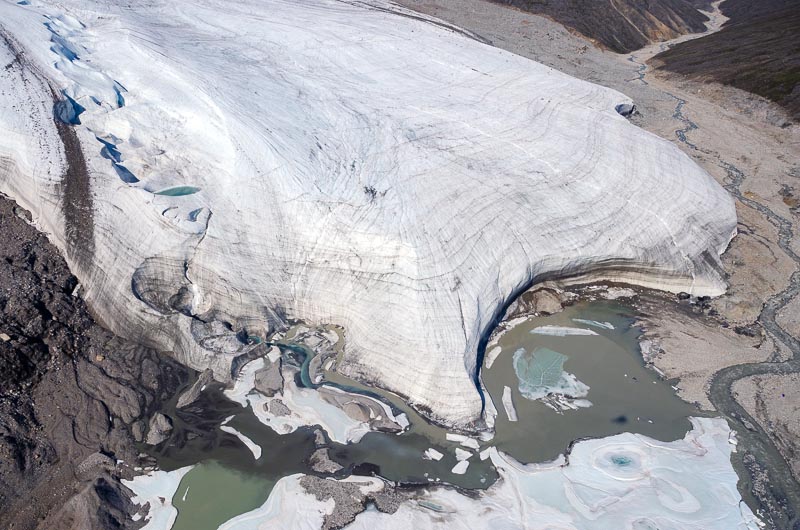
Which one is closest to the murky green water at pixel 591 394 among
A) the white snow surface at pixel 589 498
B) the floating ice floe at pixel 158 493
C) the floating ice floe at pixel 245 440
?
the white snow surface at pixel 589 498

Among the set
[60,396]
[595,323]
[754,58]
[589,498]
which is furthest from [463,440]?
[754,58]

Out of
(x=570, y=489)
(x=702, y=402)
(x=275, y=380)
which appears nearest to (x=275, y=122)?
(x=275, y=380)

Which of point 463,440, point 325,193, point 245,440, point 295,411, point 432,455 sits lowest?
point 245,440

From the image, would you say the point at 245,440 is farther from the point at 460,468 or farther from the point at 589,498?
the point at 589,498

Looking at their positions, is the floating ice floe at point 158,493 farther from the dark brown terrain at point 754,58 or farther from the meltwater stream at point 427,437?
the dark brown terrain at point 754,58

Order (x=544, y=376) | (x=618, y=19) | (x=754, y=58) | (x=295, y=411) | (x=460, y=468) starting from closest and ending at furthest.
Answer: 1. (x=460, y=468)
2. (x=295, y=411)
3. (x=544, y=376)
4. (x=754, y=58)
5. (x=618, y=19)

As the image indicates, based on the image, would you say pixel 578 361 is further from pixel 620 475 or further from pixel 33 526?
pixel 33 526
